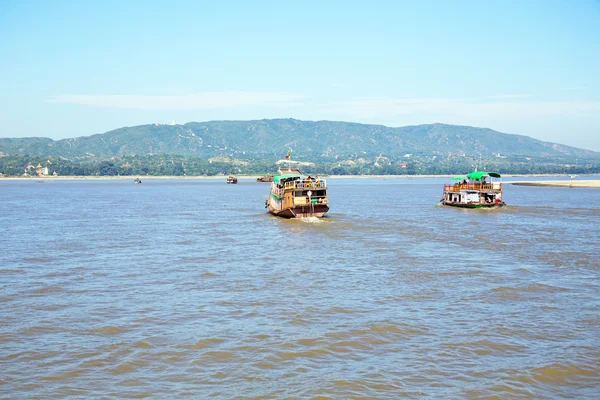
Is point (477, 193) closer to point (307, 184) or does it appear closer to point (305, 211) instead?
point (307, 184)

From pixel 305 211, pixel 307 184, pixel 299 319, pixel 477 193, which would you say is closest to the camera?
pixel 299 319

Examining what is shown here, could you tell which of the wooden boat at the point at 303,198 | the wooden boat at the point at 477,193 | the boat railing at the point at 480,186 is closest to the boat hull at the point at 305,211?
the wooden boat at the point at 303,198

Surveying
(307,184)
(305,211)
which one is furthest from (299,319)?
(307,184)

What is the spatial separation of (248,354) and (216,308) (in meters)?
5.86

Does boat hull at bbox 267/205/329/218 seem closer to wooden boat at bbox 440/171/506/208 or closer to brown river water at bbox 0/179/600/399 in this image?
brown river water at bbox 0/179/600/399

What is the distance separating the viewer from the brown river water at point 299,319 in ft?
53.1

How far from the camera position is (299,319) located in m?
22.3

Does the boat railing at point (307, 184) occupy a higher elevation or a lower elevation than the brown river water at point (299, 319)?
higher

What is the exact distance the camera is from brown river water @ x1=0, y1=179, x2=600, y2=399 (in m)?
16.2

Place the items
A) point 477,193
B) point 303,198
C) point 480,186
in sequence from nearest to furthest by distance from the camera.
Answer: point 303,198 < point 477,193 < point 480,186

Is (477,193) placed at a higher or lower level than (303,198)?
higher

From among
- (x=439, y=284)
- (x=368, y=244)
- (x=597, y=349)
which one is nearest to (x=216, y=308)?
(x=439, y=284)

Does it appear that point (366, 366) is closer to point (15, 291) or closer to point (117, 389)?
point (117, 389)

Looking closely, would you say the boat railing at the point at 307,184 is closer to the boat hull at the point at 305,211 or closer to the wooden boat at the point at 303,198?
the wooden boat at the point at 303,198
